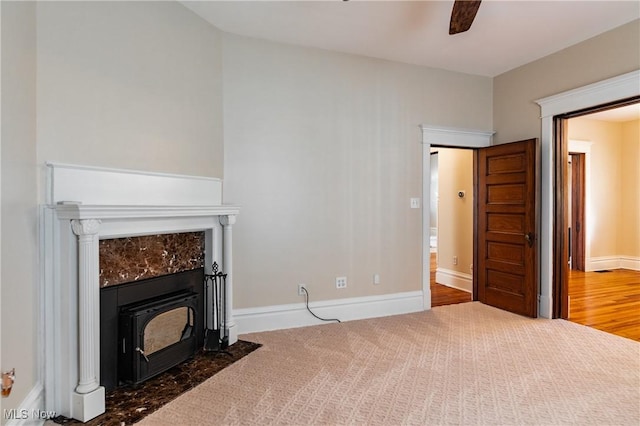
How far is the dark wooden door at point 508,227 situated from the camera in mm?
3971

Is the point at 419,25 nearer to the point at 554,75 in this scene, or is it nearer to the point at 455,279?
the point at 554,75

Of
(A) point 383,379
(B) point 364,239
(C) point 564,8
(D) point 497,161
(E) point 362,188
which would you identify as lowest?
(A) point 383,379

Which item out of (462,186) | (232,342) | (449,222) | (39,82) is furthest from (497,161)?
(39,82)

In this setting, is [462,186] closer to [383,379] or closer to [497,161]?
[497,161]

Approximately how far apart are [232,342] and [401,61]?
3395mm

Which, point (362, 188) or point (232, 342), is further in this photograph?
point (362, 188)

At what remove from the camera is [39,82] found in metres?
2.07

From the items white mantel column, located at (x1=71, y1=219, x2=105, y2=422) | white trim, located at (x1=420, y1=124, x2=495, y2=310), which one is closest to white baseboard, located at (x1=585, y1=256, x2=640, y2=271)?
white trim, located at (x1=420, y1=124, x2=495, y2=310)

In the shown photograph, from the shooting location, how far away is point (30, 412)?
6.36 feet

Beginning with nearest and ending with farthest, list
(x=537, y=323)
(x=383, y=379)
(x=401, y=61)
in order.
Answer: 1. (x=383, y=379)
2. (x=537, y=323)
3. (x=401, y=61)

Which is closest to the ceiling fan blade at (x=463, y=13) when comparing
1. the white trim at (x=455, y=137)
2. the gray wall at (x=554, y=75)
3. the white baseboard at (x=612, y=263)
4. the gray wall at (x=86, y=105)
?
the white trim at (x=455, y=137)

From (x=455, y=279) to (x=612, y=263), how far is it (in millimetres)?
3639

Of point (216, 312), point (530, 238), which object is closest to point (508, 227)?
point (530, 238)

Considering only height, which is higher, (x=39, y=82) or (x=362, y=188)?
(x=39, y=82)
